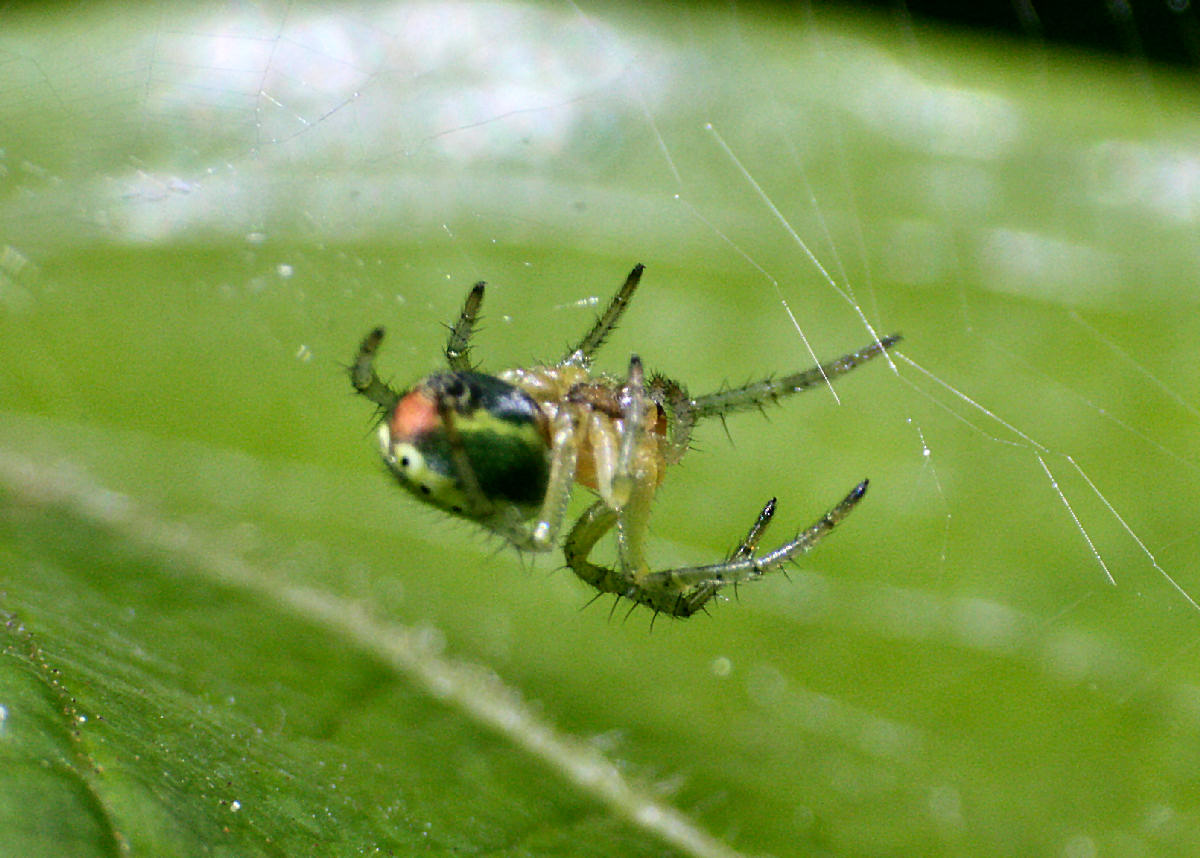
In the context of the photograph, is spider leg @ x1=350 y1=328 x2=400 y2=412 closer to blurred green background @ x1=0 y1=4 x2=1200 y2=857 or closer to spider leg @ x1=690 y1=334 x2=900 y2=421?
blurred green background @ x1=0 y1=4 x2=1200 y2=857

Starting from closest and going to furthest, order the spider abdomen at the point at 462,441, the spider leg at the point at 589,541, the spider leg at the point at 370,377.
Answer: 1. the spider abdomen at the point at 462,441
2. the spider leg at the point at 370,377
3. the spider leg at the point at 589,541

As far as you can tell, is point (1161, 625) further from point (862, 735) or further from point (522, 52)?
point (522, 52)

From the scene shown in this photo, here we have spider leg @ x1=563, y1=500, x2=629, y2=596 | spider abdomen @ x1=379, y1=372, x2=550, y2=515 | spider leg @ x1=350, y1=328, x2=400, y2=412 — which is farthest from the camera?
spider leg @ x1=563, y1=500, x2=629, y2=596

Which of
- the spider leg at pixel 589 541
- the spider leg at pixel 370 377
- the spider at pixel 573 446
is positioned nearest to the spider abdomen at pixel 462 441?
the spider at pixel 573 446

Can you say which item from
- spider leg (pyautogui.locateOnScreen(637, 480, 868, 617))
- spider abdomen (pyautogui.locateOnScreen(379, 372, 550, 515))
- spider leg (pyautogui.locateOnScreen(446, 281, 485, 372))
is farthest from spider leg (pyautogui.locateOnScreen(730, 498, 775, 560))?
spider leg (pyautogui.locateOnScreen(446, 281, 485, 372))

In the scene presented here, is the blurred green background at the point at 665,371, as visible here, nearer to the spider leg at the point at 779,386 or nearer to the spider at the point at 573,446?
the spider at the point at 573,446

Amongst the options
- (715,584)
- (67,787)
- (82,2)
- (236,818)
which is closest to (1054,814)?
(715,584)

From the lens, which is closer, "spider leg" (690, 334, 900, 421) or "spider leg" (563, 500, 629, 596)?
"spider leg" (690, 334, 900, 421)
